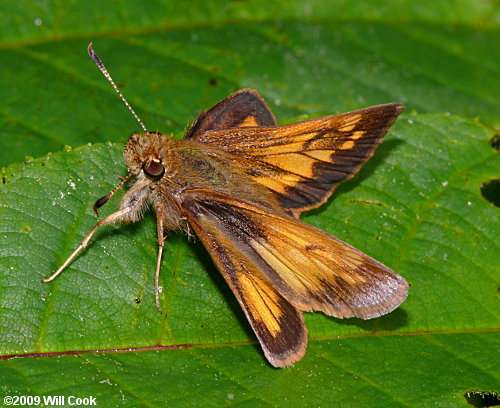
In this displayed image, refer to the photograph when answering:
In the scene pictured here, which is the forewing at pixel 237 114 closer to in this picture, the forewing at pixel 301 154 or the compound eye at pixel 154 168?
the forewing at pixel 301 154

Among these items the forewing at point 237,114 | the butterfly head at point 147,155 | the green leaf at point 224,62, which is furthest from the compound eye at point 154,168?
the green leaf at point 224,62

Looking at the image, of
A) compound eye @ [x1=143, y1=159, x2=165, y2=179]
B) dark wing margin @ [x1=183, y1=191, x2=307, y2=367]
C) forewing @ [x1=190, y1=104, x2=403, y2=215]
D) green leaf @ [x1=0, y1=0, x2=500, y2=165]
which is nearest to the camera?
dark wing margin @ [x1=183, y1=191, x2=307, y2=367]

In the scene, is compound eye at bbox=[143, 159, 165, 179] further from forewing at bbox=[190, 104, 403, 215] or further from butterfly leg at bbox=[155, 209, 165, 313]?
forewing at bbox=[190, 104, 403, 215]

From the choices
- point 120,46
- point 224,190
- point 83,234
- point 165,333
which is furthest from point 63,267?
point 120,46

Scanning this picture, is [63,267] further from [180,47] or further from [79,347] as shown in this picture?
[180,47]

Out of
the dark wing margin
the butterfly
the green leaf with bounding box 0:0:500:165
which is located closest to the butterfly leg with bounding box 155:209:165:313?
the butterfly

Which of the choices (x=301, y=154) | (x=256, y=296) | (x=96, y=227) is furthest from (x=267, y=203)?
(x=96, y=227)

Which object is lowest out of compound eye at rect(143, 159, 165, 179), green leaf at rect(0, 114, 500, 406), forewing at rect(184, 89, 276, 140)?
green leaf at rect(0, 114, 500, 406)
